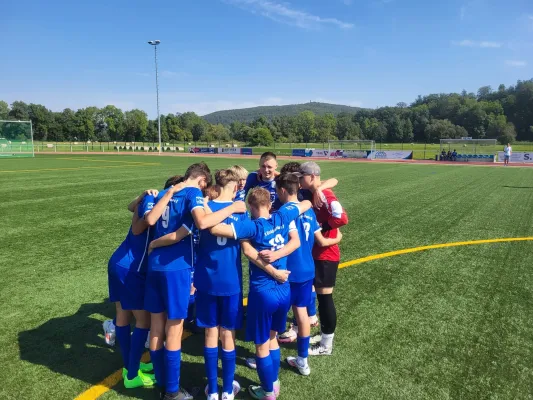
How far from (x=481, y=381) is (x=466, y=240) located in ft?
17.2

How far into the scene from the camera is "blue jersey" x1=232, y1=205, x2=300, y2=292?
2.85 metres

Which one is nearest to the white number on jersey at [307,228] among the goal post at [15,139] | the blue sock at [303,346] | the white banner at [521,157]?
the blue sock at [303,346]

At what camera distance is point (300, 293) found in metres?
3.34

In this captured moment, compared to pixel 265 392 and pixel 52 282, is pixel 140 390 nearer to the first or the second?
pixel 265 392

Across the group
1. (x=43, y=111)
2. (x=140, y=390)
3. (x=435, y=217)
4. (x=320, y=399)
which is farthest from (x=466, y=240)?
(x=43, y=111)

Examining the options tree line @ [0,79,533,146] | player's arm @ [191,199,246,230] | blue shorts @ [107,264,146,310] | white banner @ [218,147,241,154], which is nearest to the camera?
player's arm @ [191,199,246,230]

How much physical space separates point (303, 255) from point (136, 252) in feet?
4.59

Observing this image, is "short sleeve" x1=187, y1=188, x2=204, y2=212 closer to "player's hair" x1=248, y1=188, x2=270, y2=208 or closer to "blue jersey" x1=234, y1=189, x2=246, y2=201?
"player's hair" x1=248, y1=188, x2=270, y2=208

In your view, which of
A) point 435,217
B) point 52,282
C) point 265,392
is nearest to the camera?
point 265,392

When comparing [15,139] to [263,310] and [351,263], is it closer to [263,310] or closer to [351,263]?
[351,263]

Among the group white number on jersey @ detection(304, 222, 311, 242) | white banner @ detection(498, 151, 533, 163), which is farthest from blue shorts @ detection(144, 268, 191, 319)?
white banner @ detection(498, 151, 533, 163)

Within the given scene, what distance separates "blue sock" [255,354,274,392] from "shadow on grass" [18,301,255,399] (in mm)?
339

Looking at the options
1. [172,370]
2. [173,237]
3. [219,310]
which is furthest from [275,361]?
[173,237]

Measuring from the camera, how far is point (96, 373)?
337cm
